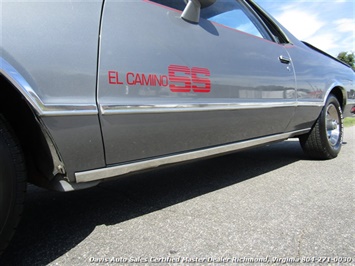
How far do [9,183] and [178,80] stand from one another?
0.98 metres

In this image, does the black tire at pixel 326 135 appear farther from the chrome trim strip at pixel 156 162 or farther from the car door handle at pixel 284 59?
the chrome trim strip at pixel 156 162

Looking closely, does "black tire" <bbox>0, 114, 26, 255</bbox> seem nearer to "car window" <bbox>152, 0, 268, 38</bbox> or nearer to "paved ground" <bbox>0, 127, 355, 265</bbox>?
"paved ground" <bbox>0, 127, 355, 265</bbox>

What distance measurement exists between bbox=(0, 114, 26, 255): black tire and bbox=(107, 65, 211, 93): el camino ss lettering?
502 mm

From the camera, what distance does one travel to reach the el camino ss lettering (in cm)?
154

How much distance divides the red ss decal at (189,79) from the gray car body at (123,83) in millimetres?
29

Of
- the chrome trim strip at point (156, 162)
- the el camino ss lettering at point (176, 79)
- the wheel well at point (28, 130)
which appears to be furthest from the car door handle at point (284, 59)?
the wheel well at point (28, 130)

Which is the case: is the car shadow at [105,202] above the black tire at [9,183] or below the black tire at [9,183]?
below

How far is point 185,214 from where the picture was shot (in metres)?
1.94

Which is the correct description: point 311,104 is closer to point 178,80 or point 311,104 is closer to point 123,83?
point 178,80

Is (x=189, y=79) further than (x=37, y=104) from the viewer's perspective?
Yes

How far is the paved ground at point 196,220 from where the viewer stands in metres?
1.48

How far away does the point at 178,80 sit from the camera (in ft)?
5.75

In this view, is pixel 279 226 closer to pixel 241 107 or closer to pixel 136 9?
pixel 241 107

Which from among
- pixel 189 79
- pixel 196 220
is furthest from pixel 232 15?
pixel 196 220
